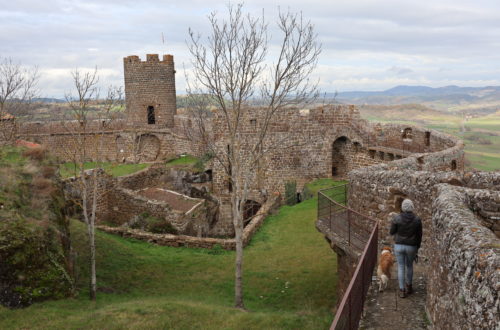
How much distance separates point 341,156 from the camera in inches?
999

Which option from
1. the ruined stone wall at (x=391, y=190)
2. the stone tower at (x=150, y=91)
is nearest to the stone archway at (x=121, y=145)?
the stone tower at (x=150, y=91)

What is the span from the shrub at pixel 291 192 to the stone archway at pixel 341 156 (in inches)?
112

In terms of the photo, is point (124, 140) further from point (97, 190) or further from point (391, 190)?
point (391, 190)

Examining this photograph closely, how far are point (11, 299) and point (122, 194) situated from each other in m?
11.1

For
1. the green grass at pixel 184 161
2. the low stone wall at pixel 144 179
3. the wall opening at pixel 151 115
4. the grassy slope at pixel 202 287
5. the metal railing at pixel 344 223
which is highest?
the wall opening at pixel 151 115

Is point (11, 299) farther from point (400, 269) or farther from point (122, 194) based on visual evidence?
point (122, 194)

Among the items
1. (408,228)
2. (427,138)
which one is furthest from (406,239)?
(427,138)

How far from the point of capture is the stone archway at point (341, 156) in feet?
81.5

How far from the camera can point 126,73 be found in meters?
31.9

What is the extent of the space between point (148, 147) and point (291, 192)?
14684 millimetres

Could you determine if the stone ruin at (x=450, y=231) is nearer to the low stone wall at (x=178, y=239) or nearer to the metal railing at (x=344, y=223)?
the metal railing at (x=344, y=223)

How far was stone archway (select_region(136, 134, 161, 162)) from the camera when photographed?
1326 inches

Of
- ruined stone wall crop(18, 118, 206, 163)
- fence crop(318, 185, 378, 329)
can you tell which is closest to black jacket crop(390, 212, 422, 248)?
fence crop(318, 185, 378, 329)

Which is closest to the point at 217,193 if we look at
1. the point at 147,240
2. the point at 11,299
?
the point at 147,240
